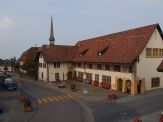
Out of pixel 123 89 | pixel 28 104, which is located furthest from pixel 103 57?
pixel 28 104

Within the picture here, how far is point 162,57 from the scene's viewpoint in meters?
44.5

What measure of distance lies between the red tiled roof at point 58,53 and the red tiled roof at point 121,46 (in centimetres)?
514

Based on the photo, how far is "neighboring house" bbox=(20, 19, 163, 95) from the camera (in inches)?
1607

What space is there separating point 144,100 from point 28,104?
1530 cm

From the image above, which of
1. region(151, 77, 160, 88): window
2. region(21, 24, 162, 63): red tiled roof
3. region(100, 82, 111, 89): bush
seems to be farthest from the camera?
region(100, 82, 111, 89): bush

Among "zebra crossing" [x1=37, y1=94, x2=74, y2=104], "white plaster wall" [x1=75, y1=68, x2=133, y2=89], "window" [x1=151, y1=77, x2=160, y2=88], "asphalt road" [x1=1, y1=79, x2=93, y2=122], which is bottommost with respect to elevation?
"asphalt road" [x1=1, y1=79, x2=93, y2=122]

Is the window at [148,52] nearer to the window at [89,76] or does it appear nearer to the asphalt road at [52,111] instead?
the asphalt road at [52,111]

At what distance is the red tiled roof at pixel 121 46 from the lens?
41256 mm

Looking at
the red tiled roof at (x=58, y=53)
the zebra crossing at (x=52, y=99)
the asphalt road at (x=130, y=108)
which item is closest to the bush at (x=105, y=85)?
the asphalt road at (x=130, y=108)

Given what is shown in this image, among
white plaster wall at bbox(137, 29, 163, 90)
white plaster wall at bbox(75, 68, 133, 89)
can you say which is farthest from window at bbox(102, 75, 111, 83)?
white plaster wall at bbox(137, 29, 163, 90)

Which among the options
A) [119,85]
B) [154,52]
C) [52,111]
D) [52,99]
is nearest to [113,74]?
[119,85]

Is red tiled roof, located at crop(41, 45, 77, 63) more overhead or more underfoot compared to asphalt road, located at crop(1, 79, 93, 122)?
more overhead

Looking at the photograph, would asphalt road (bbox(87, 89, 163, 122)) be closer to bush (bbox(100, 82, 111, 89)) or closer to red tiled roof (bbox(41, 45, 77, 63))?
bush (bbox(100, 82, 111, 89))

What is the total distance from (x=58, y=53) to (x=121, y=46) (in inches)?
836
